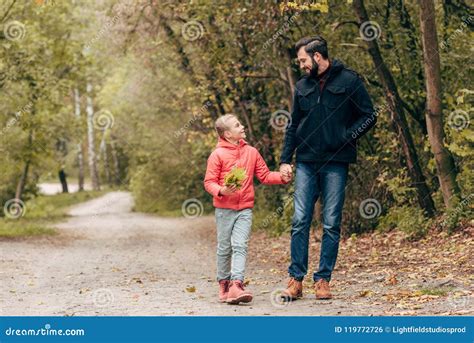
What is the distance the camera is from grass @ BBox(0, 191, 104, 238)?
24.4 metres

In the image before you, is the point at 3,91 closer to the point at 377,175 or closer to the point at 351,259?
the point at 377,175

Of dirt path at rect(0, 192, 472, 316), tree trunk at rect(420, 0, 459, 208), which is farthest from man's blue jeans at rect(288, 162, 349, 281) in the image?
tree trunk at rect(420, 0, 459, 208)

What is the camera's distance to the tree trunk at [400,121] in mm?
13695

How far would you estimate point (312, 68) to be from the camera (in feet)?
27.4

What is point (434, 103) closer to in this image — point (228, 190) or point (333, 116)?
point (333, 116)

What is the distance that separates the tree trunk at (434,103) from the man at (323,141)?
13.5 feet

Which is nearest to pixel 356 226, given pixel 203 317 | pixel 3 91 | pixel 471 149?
pixel 471 149

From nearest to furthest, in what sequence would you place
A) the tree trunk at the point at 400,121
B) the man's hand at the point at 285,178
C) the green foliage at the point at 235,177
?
the green foliage at the point at 235,177, the man's hand at the point at 285,178, the tree trunk at the point at 400,121

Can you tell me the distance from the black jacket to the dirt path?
1.43 meters

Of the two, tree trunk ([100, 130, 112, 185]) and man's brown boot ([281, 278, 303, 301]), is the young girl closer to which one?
man's brown boot ([281, 278, 303, 301])

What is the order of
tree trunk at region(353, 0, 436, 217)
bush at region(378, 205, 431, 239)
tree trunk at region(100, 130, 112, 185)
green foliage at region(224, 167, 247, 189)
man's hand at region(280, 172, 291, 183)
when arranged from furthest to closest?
tree trunk at region(100, 130, 112, 185) → tree trunk at region(353, 0, 436, 217) → bush at region(378, 205, 431, 239) → man's hand at region(280, 172, 291, 183) → green foliage at region(224, 167, 247, 189)

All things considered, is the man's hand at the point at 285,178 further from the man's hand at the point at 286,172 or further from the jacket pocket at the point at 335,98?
the jacket pocket at the point at 335,98

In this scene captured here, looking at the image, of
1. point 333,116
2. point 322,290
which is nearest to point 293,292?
point 322,290

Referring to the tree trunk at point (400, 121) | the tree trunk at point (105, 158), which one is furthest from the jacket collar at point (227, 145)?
the tree trunk at point (105, 158)
